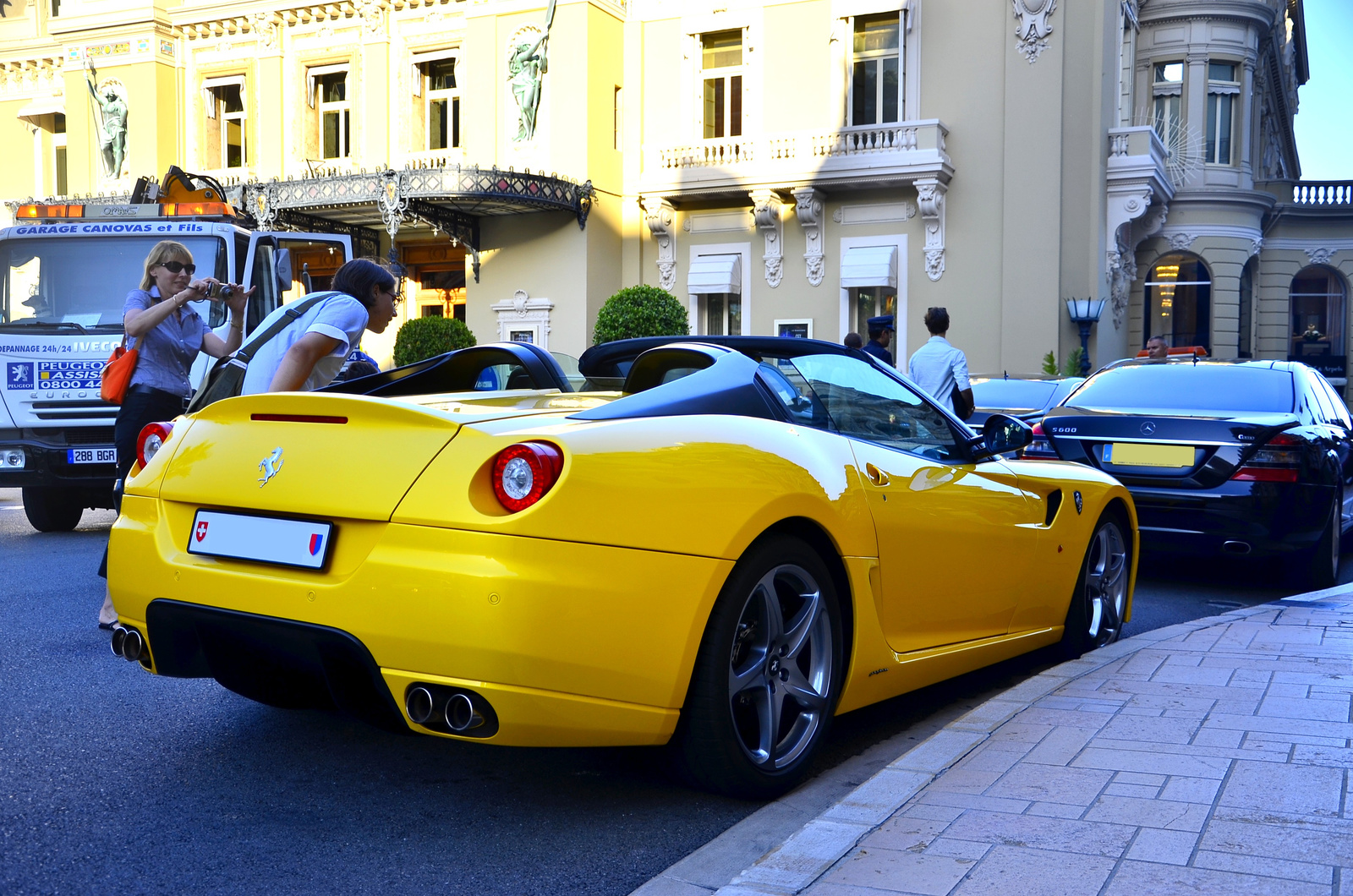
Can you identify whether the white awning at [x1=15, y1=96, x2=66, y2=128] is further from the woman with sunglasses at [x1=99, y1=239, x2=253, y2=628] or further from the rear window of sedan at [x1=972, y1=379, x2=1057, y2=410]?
the woman with sunglasses at [x1=99, y1=239, x2=253, y2=628]

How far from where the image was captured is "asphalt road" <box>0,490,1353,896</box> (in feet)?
9.34

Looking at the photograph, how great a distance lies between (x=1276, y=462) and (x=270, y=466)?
5.95m

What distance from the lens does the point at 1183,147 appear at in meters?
26.7

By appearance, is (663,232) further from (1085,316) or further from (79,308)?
(79,308)

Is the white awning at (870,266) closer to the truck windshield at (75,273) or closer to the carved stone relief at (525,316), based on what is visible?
the carved stone relief at (525,316)

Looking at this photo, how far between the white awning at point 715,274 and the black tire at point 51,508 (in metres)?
15.6

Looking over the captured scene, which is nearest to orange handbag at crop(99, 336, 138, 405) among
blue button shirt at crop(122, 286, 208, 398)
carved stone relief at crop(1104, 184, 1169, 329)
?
blue button shirt at crop(122, 286, 208, 398)

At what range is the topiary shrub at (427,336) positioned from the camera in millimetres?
22656

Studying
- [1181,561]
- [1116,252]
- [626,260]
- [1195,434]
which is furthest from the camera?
[626,260]

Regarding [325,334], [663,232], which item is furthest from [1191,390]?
[663,232]

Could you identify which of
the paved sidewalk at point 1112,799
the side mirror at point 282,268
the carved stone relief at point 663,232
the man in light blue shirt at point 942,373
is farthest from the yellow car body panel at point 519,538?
the carved stone relief at point 663,232

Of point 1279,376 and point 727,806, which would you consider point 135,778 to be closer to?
point 727,806

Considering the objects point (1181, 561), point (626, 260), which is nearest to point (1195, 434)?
point (1181, 561)

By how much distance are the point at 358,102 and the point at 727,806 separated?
24.8 metres
